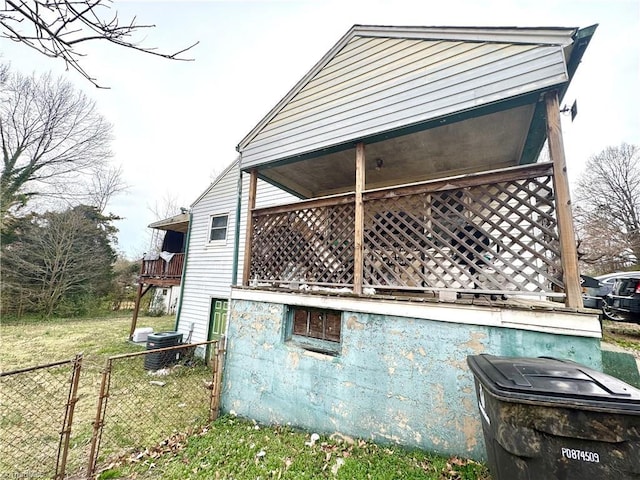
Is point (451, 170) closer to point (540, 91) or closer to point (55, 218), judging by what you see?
point (540, 91)

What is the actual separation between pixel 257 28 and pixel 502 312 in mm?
4715

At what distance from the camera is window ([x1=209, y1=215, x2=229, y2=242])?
9414 millimetres

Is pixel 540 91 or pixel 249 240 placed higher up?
pixel 540 91

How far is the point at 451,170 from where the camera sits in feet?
16.6

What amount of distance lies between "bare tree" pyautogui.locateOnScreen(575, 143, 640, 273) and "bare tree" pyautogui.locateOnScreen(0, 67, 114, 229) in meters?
28.1

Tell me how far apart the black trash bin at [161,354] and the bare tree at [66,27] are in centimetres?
818

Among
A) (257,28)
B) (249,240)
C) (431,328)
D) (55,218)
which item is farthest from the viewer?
(55,218)

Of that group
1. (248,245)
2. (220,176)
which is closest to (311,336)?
(248,245)

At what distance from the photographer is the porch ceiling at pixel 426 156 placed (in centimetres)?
360

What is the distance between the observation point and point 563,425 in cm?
148

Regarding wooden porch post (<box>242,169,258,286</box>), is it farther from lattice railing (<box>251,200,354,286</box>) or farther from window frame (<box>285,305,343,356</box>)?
window frame (<box>285,305,343,356</box>)

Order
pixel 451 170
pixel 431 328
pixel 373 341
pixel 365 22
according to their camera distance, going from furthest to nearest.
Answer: pixel 451 170, pixel 365 22, pixel 373 341, pixel 431 328

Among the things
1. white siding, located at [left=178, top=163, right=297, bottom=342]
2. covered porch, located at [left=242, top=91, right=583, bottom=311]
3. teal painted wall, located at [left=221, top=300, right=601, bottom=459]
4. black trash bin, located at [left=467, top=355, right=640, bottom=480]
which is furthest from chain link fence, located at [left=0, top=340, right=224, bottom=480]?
black trash bin, located at [left=467, top=355, right=640, bottom=480]

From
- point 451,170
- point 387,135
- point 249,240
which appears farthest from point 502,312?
point 249,240
